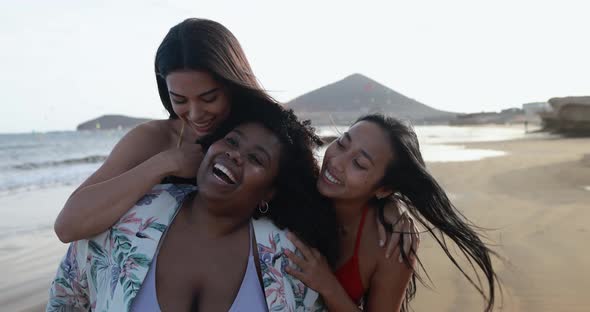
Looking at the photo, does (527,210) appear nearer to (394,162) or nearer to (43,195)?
(394,162)

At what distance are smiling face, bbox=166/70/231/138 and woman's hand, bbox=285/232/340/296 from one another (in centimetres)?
79

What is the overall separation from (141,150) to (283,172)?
755 mm

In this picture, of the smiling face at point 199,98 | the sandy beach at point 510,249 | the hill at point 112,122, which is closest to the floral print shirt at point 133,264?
the smiling face at point 199,98

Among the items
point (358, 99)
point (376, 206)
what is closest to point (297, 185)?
point (376, 206)

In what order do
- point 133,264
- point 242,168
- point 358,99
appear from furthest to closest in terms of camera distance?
point 358,99
point 242,168
point 133,264

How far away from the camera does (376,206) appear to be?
278cm

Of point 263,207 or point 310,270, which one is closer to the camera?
point 310,270

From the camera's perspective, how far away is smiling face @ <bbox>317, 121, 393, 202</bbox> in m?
2.64

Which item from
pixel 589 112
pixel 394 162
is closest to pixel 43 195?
pixel 394 162

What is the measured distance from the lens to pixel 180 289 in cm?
230

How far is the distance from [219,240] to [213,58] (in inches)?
36.2

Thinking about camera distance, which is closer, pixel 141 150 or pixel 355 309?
pixel 355 309

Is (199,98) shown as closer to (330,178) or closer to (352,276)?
(330,178)

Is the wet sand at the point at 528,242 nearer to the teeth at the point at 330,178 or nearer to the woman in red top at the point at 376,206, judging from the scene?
the woman in red top at the point at 376,206
